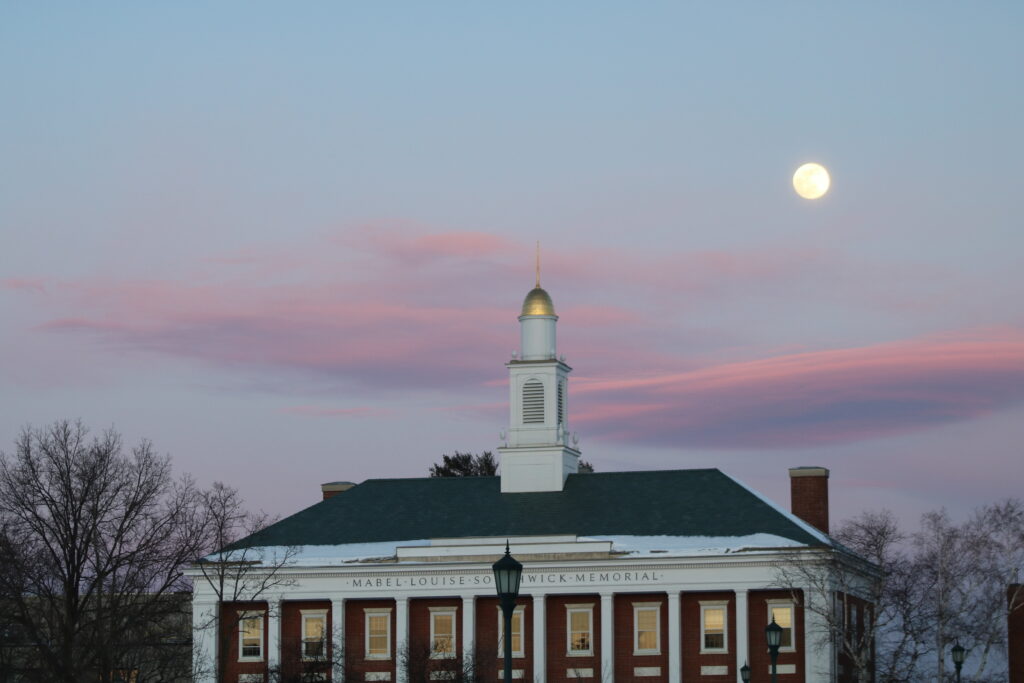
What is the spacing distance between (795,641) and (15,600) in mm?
32159

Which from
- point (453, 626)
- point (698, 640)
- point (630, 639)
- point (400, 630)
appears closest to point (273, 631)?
point (400, 630)

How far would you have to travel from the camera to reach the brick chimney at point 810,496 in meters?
89.4

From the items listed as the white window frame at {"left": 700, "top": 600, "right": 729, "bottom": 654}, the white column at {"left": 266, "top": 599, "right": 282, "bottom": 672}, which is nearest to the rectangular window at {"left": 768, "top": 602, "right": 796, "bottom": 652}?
the white window frame at {"left": 700, "top": 600, "right": 729, "bottom": 654}

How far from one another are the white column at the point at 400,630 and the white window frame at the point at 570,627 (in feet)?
22.8

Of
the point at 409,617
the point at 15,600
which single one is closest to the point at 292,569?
the point at 409,617

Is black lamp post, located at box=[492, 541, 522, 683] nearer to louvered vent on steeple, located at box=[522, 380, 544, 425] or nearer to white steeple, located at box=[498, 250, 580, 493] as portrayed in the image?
white steeple, located at box=[498, 250, 580, 493]

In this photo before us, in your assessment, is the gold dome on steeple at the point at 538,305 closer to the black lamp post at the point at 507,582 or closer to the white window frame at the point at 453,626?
the white window frame at the point at 453,626

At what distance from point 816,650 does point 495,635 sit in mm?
14209

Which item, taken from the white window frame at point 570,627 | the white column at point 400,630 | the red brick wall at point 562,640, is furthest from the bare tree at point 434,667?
the white window frame at point 570,627

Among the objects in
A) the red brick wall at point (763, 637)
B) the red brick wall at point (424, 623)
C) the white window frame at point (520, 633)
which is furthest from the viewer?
the white window frame at point (520, 633)

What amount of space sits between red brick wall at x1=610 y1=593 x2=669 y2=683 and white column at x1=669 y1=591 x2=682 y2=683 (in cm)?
63

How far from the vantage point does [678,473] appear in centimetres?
8906

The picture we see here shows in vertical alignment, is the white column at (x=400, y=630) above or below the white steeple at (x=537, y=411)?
below

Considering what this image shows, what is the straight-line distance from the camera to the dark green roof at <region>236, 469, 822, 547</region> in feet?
275
